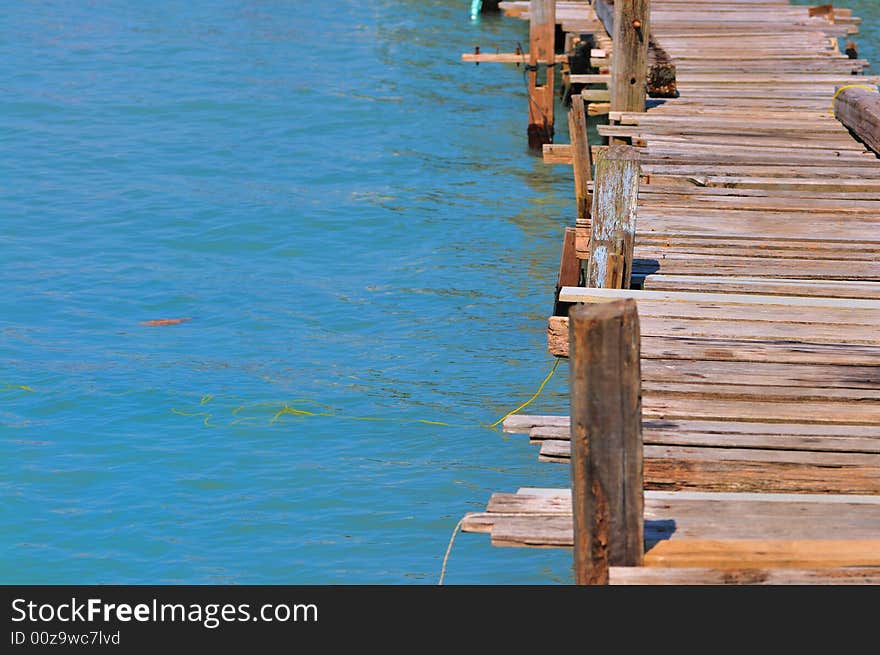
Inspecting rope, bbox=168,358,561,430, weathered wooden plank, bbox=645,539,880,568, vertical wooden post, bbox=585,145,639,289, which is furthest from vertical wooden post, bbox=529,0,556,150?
weathered wooden plank, bbox=645,539,880,568

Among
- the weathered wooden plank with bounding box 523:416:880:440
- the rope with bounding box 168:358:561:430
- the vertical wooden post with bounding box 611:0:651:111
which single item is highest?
the vertical wooden post with bounding box 611:0:651:111

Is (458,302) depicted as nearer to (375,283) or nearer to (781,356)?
(375,283)

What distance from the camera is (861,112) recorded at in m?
11.0

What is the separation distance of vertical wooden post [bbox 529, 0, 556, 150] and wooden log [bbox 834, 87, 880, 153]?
4901 millimetres

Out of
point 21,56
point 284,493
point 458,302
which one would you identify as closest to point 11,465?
point 284,493

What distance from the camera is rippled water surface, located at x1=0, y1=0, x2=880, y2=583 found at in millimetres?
7676

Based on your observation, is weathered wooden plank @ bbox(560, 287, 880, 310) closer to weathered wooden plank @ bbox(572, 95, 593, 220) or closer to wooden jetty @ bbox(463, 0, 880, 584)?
wooden jetty @ bbox(463, 0, 880, 584)

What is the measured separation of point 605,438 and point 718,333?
2685mm

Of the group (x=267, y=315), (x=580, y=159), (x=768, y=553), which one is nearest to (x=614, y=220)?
(x=768, y=553)

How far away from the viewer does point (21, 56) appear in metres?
22.3

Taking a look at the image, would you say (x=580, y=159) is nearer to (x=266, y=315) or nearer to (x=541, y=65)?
(x=266, y=315)

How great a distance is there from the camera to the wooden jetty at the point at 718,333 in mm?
4492

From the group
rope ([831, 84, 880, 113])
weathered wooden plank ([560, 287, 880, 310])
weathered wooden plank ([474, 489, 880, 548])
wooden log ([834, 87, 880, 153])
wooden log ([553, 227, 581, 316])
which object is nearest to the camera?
weathered wooden plank ([474, 489, 880, 548])
